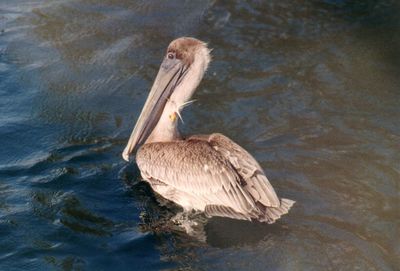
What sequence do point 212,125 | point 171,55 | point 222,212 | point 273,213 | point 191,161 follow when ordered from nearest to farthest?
1. point 273,213
2. point 222,212
3. point 191,161
4. point 171,55
5. point 212,125

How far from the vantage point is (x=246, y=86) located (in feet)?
24.1

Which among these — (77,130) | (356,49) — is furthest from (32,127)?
(356,49)

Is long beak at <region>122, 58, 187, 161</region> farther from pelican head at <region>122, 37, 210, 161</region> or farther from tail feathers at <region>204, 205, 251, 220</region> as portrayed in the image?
tail feathers at <region>204, 205, 251, 220</region>

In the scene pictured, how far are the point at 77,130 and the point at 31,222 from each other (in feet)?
4.58

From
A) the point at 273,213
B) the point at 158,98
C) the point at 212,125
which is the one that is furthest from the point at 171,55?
the point at 273,213

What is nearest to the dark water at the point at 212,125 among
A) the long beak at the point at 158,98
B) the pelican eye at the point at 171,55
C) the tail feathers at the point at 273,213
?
the tail feathers at the point at 273,213

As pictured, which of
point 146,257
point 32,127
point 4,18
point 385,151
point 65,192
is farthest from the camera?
point 4,18

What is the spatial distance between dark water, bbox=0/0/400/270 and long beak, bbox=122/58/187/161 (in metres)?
0.35

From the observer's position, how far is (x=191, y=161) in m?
5.58

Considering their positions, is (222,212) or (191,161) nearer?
(222,212)

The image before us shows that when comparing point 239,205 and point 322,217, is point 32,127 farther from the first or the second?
point 322,217

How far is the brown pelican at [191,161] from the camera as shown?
5309mm

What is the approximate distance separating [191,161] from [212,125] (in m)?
1.20

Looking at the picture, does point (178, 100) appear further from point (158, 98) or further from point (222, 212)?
point (222, 212)
